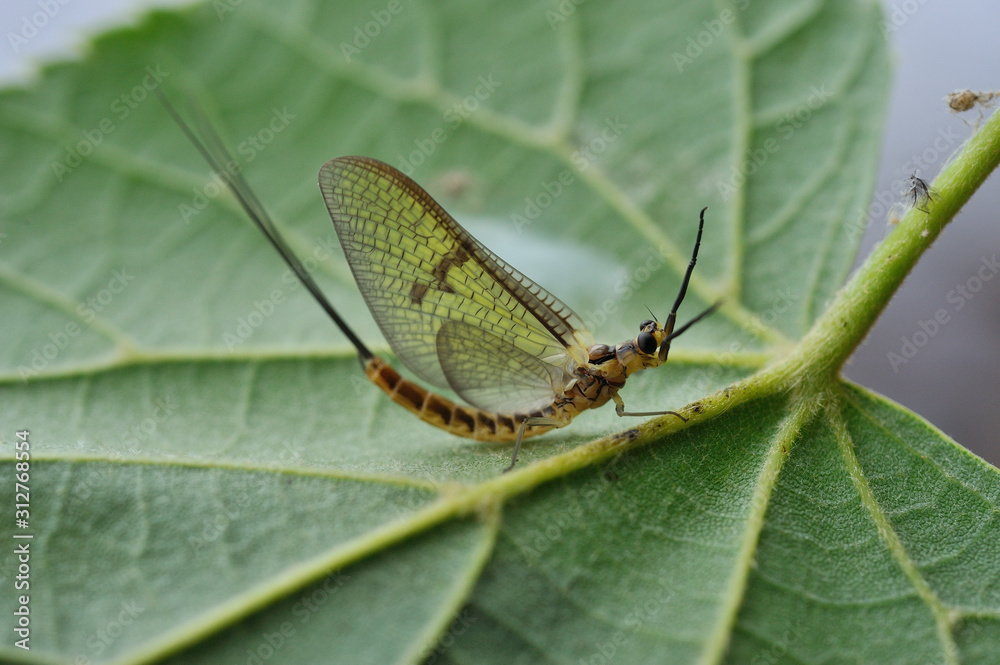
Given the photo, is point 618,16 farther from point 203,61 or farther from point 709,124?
point 203,61

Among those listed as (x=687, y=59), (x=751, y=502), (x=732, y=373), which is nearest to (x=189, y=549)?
(x=751, y=502)

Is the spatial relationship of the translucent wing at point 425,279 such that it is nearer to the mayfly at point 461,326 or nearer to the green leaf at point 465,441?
the mayfly at point 461,326

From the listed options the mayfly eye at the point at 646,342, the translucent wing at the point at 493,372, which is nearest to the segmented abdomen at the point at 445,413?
the translucent wing at the point at 493,372

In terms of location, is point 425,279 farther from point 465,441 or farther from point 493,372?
point 465,441

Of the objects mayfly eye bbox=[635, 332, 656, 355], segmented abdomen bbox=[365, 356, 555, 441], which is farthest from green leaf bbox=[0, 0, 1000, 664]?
mayfly eye bbox=[635, 332, 656, 355]

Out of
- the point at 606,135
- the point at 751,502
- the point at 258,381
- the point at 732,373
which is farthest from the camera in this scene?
the point at 606,135

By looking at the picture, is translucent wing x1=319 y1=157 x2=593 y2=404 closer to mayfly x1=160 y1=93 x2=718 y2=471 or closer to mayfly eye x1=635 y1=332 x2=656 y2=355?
mayfly x1=160 y1=93 x2=718 y2=471

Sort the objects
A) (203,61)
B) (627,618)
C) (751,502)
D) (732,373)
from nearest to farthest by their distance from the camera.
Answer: (627,618), (751,502), (732,373), (203,61)
